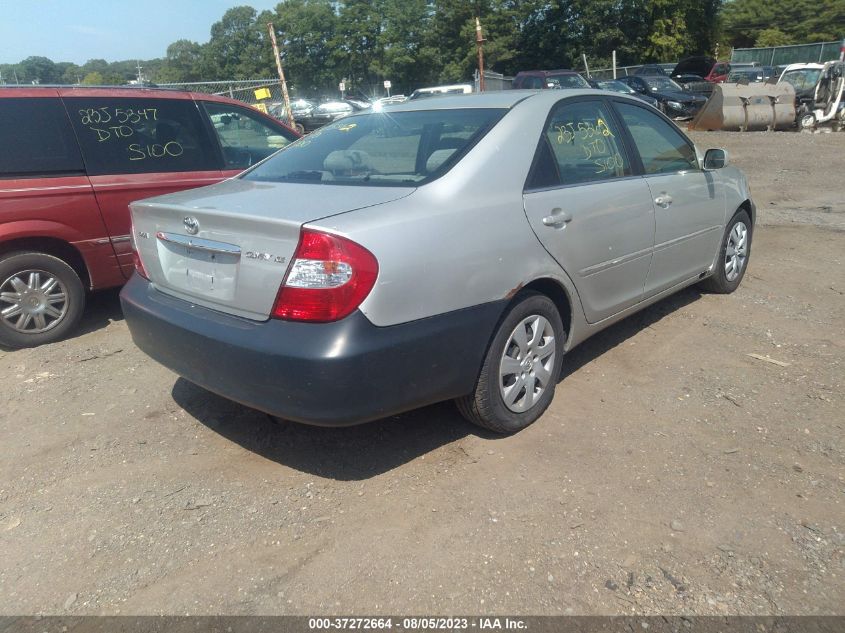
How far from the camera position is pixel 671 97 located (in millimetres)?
22438

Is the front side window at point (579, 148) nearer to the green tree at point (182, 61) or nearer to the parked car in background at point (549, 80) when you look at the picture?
the parked car in background at point (549, 80)

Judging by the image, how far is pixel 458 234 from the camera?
2758 millimetres

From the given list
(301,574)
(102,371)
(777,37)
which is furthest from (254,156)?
(777,37)

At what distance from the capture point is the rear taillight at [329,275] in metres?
2.46

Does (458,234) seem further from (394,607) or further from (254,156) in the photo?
(254,156)

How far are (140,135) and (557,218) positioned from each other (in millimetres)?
3603

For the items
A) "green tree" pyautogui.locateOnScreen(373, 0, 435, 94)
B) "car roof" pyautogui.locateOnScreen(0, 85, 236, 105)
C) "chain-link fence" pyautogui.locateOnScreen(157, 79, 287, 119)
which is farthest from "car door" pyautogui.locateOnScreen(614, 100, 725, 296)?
"green tree" pyautogui.locateOnScreen(373, 0, 435, 94)

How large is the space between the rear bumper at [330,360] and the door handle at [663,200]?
1.67m

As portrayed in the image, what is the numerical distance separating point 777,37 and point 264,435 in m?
57.5

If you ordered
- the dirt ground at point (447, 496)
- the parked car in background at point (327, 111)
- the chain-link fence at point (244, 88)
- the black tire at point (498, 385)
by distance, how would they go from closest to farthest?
the dirt ground at point (447, 496) < the black tire at point (498, 385) < the chain-link fence at point (244, 88) < the parked car in background at point (327, 111)

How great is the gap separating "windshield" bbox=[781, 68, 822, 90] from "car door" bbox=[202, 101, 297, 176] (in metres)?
19.7

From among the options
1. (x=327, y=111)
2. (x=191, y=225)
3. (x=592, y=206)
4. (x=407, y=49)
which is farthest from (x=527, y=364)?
(x=407, y=49)

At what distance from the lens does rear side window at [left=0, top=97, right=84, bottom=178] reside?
4.45 metres

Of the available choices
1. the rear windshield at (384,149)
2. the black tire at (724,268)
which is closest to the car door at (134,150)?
the rear windshield at (384,149)
